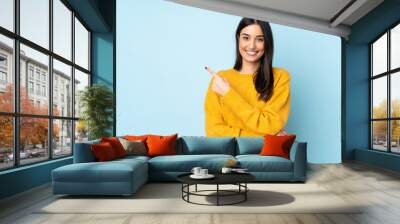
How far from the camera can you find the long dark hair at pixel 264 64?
27.0 ft

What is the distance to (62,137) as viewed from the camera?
6.82 m

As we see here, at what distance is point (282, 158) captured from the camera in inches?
244

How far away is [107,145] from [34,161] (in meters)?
1.09

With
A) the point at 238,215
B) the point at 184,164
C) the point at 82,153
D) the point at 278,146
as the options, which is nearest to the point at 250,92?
the point at 278,146

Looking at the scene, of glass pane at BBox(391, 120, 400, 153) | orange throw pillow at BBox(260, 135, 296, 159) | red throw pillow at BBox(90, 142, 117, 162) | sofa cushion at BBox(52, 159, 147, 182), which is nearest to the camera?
sofa cushion at BBox(52, 159, 147, 182)

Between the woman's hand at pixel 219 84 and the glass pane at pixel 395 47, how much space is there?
348 centimetres

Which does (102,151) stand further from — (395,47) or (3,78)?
(395,47)

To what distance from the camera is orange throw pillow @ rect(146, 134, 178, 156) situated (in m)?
6.69

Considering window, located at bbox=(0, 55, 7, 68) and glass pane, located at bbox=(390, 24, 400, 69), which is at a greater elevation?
glass pane, located at bbox=(390, 24, 400, 69)

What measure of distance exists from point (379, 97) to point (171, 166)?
555cm

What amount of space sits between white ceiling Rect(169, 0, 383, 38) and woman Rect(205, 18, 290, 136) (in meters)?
0.50

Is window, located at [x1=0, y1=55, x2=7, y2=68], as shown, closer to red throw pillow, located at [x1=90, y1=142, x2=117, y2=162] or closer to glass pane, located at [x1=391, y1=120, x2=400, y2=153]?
red throw pillow, located at [x1=90, y1=142, x2=117, y2=162]

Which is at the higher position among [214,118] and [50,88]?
[50,88]

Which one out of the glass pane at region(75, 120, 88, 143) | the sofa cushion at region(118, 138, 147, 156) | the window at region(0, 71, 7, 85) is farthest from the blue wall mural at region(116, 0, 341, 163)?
the window at region(0, 71, 7, 85)
